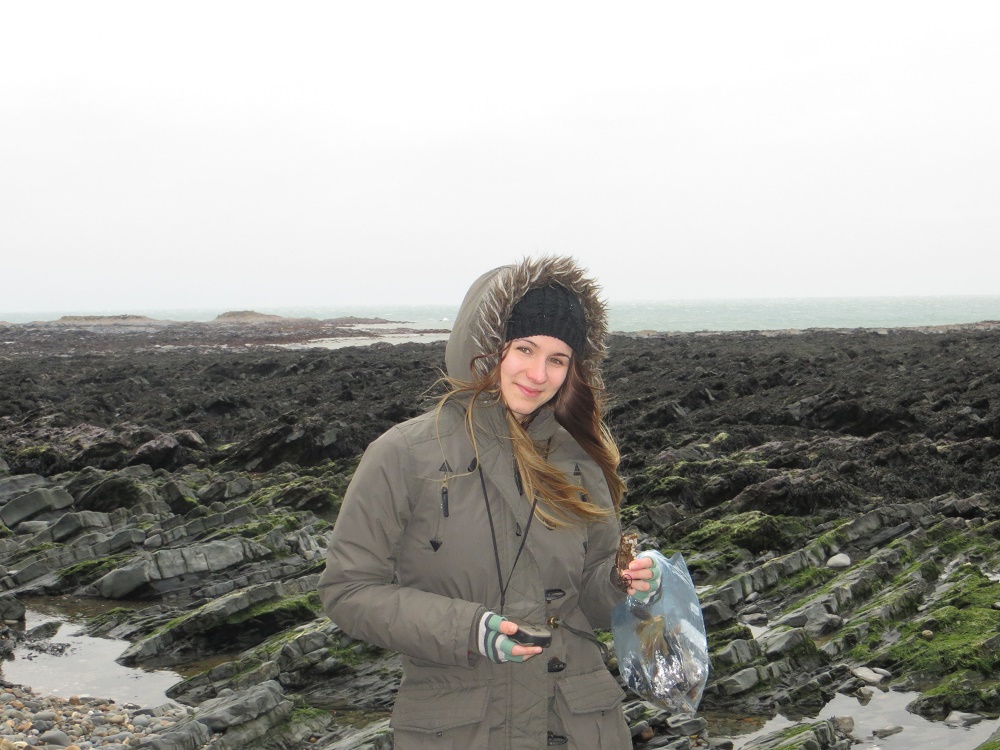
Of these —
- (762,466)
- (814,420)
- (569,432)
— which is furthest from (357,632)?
(814,420)

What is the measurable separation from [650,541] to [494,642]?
9209mm

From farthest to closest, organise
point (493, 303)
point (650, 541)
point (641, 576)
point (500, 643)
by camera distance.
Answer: point (650, 541)
point (641, 576)
point (493, 303)
point (500, 643)

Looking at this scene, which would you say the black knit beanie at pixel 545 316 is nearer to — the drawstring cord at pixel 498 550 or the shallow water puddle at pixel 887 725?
the drawstring cord at pixel 498 550

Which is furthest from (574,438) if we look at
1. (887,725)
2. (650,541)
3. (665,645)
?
(650,541)

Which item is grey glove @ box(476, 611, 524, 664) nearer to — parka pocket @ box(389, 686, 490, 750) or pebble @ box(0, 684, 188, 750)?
parka pocket @ box(389, 686, 490, 750)

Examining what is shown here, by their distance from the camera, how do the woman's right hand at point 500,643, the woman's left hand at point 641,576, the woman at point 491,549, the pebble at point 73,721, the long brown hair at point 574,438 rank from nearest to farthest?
1. the woman's right hand at point 500,643
2. the woman at point 491,549
3. the long brown hair at point 574,438
4. the woman's left hand at point 641,576
5. the pebble at point 73,721

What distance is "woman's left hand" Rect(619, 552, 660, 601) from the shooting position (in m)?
3.11

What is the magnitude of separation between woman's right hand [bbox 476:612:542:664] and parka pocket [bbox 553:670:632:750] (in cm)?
33

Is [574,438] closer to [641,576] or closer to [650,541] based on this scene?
[641,576]

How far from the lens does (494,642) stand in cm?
255

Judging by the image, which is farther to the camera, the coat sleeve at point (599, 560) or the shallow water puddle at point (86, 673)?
the shallow water puddle at point (86, 673)

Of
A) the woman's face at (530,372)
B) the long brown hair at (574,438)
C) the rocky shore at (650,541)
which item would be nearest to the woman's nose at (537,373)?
the woman's face at (530,372)

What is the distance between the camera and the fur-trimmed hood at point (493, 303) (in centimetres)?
298

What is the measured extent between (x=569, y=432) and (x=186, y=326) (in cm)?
A: 10052
